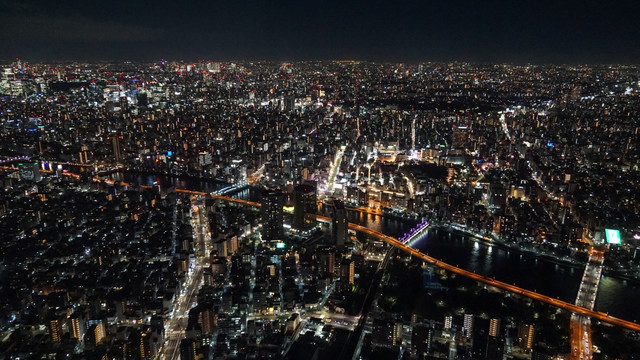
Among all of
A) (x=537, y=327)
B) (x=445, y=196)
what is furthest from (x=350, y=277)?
(x=445, y=196)

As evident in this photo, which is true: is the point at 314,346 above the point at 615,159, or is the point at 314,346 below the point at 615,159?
below

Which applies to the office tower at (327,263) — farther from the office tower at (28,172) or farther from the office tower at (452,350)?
the office tower at (28,172)

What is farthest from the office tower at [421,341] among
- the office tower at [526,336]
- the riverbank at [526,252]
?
the riverbank at [526,252]

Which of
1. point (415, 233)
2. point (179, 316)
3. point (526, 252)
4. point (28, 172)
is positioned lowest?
point (179, 316)

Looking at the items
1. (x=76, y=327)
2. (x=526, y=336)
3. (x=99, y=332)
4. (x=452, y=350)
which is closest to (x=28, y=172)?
(x=76, y=327)

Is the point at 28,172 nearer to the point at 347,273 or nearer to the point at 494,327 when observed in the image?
the point at 347,273

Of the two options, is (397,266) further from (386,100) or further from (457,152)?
(386,100)

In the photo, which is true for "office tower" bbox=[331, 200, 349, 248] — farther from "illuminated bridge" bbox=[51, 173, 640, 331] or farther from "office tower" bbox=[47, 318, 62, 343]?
"office tower" bbox=[47, 318, 62, 343]
